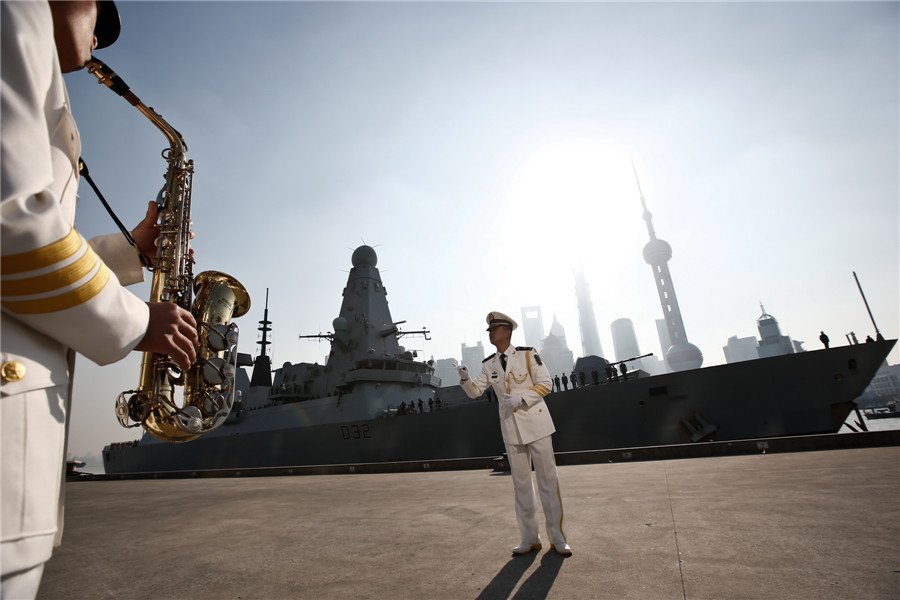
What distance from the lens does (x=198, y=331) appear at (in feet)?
9.42

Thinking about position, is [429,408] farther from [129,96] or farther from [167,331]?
[167,331]

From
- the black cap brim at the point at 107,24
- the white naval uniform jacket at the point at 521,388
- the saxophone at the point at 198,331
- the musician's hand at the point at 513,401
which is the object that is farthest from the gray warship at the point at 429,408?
the black cap brim at the point at 107,24

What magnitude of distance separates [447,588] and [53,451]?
1833 millimetres

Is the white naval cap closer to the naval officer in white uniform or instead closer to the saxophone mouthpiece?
the naval officer in white uniform

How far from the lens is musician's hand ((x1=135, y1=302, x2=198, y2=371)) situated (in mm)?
1246

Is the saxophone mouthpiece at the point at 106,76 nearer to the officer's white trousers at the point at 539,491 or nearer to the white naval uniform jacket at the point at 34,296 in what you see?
the white naval uniform jacket at the point at 34,296

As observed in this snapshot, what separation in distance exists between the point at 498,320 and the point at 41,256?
3026 millimetres

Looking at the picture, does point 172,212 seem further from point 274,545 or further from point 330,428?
point 330,428

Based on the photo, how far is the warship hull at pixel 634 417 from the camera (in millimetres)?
12055

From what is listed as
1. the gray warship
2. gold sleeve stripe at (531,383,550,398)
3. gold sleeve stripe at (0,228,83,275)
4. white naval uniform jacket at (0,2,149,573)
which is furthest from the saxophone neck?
the gray warship

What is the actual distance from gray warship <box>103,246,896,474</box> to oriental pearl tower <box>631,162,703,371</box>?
100210mm

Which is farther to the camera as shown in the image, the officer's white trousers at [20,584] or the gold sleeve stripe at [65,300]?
the gold sleeve stripe at [65,300]

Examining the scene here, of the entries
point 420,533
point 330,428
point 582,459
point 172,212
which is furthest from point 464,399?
point 172,212

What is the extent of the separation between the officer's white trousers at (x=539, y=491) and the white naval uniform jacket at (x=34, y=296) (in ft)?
8.37
